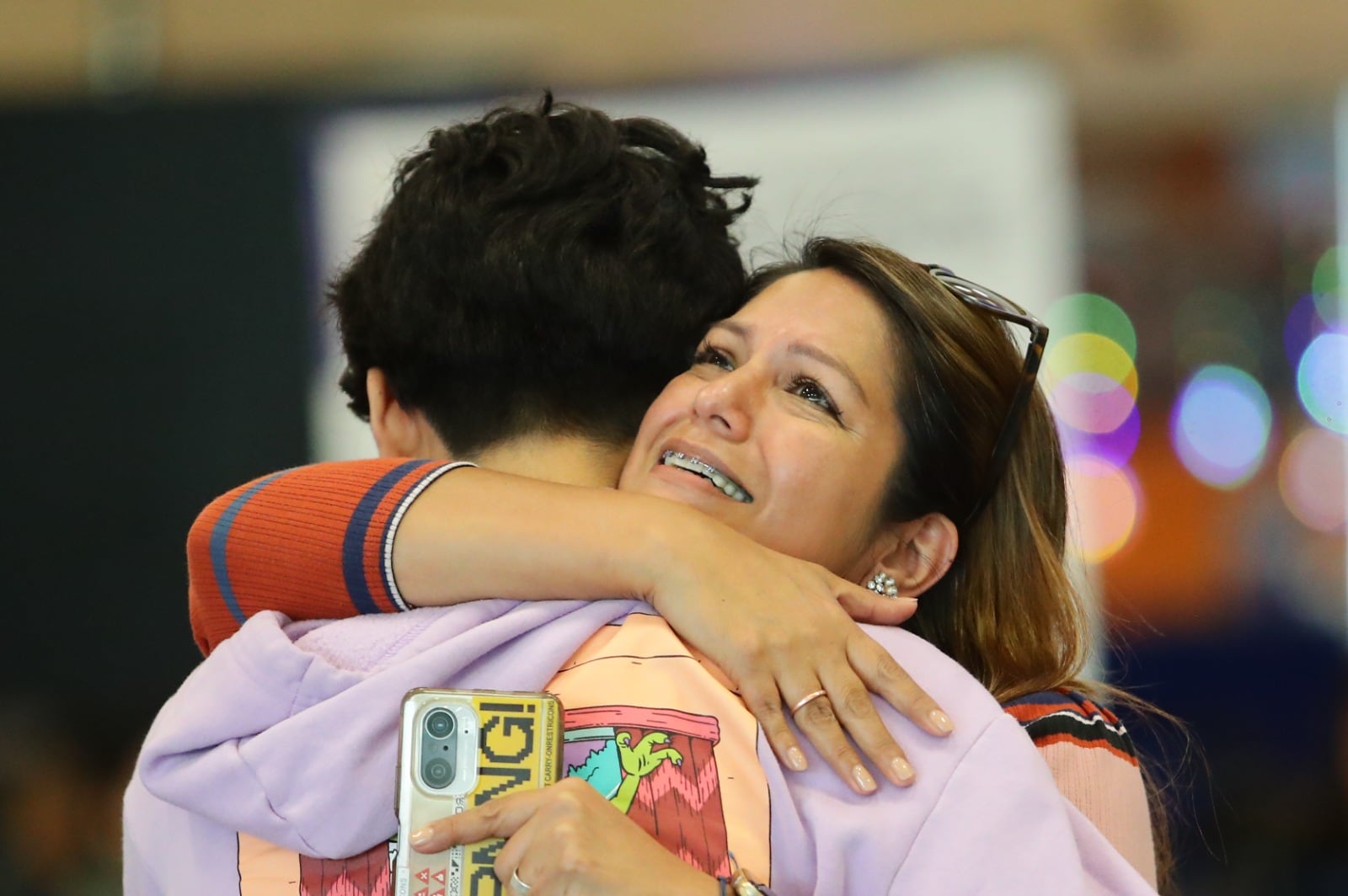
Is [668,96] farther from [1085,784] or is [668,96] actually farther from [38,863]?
[1085,784]

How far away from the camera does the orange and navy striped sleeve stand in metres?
1.07

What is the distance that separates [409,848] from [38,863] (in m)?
2.71

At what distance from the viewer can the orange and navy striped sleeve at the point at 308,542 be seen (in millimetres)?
1068

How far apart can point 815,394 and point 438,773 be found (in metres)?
0.55

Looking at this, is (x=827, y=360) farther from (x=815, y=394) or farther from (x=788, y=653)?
(x=788, y=653)

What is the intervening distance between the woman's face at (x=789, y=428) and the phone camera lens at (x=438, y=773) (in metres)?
0.39

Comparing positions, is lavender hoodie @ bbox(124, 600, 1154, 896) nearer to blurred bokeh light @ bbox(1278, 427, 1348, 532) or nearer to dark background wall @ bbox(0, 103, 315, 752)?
dark background wall @ bbox(0, 103, 315, 752)

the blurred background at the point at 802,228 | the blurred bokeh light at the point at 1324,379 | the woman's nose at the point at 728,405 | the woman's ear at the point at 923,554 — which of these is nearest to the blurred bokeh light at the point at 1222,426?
the blurred background at the point at 802,228

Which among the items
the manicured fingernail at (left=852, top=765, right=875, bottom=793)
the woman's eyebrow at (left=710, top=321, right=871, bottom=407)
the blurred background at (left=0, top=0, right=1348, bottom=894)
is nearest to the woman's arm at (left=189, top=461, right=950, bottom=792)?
the manicured fingernail at (left=852, top=765, right=875, bottom=793)

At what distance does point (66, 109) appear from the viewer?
3666mm

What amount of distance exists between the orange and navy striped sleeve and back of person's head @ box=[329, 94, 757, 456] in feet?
0.41

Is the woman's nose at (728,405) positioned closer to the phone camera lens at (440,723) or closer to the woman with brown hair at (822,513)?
the woman with brown hair at (822,513)

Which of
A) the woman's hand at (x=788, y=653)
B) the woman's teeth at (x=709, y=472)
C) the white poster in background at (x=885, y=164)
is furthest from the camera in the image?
the white poster in background at (x=885, y=164)

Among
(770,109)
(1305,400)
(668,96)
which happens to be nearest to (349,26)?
(668,96)
